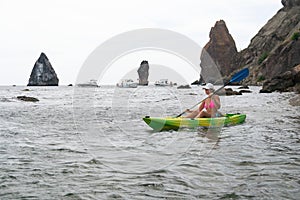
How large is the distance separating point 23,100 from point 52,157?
2313 centimetres

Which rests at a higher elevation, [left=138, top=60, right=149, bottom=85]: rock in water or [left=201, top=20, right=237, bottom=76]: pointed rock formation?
[left=201, top=20, right=237, bottom=76]: pointed rock formation

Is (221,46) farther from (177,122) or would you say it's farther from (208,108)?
(177,122)

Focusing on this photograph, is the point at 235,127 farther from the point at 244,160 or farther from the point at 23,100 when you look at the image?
the point at 23,100

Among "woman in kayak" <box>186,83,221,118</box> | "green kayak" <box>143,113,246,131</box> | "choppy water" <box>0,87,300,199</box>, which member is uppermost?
"woman in kayak" <box>186,83,221,118</box>

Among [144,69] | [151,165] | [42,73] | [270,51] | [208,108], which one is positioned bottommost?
[151,165]

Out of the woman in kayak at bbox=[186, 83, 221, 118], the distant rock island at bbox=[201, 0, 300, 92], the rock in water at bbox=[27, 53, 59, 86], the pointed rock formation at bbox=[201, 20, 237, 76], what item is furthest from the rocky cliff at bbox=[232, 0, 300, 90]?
the rock in water at bbox=[27, 53, 59, 86]

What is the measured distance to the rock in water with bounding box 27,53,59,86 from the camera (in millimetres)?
111312

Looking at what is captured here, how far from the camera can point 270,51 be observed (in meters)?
83.0

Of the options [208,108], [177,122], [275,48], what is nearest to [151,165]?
[177,122]

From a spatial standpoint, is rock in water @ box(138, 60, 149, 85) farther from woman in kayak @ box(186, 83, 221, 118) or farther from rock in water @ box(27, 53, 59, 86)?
rock in water @ box(27, 53, 59, 86)

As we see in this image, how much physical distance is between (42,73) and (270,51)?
240 feet

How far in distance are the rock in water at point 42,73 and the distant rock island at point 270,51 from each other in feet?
174

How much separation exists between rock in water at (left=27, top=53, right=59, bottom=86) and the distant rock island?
53162mm

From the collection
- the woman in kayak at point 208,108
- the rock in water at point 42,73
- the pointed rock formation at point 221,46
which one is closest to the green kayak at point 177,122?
the woman in kayak at point 208,108
